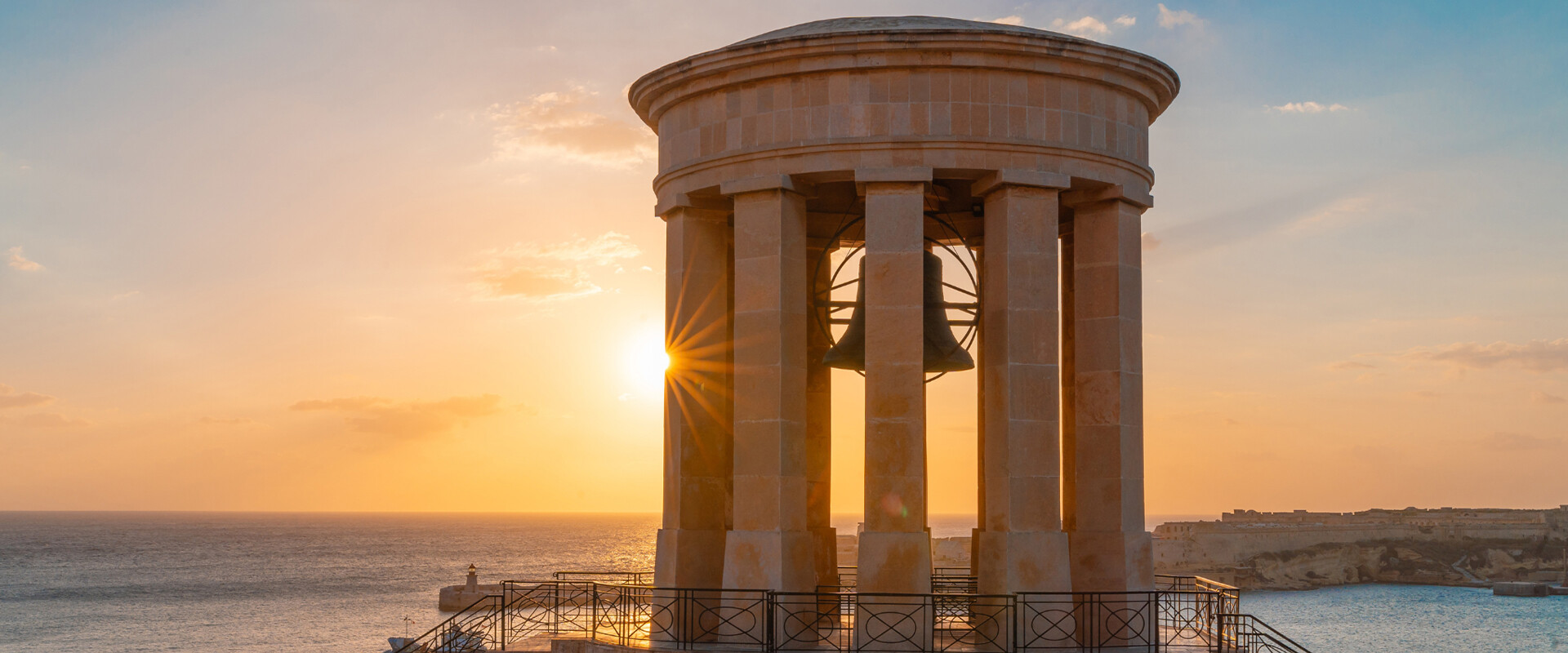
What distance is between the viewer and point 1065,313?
25.3m

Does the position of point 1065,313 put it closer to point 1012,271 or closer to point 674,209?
point 1012,271

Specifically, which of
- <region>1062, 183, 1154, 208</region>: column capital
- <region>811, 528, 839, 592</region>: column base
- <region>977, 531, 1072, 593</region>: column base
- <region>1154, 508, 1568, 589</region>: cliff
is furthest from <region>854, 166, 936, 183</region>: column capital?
<region>1154, 508, 1568, 589</region>: cliff

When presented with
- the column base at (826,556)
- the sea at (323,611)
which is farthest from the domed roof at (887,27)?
the sea at (323,611)

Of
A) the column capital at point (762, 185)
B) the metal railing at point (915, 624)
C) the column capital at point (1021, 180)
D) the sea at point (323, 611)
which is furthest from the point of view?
the sea at point (323, 611)

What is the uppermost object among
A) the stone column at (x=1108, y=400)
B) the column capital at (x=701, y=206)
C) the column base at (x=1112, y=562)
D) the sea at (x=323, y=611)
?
the column capital at (x=701, y=206)

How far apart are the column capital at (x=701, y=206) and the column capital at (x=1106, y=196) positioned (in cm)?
597

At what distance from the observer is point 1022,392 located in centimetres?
2108

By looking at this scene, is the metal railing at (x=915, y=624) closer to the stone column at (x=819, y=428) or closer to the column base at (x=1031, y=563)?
the column base at (x=1031, y=563)

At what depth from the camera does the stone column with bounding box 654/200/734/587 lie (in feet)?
76.4

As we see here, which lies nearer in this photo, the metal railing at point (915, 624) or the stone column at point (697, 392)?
the metal railing at point (915, 624)

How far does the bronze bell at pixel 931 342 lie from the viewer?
23031 millimetres

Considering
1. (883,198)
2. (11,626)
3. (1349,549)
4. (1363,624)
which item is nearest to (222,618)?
(11,626)

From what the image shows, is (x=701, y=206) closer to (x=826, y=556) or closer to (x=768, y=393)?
(x=768, y=393)

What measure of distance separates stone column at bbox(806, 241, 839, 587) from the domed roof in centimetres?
515
